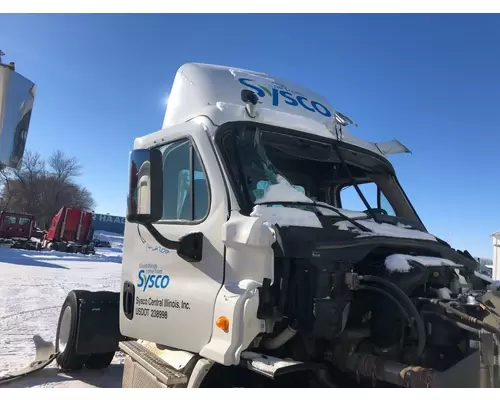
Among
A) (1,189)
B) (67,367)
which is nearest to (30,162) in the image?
(1,189)

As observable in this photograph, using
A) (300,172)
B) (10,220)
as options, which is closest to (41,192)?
(10,220)

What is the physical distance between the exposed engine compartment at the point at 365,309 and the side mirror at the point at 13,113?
2392 mm

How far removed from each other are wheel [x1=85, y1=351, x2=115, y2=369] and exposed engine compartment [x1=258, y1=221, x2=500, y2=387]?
10.1ft

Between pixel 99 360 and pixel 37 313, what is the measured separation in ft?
12.4

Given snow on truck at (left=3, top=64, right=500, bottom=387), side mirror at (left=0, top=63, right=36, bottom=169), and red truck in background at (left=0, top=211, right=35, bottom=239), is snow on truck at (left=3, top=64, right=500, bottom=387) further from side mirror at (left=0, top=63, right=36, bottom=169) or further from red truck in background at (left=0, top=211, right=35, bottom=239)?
red truck in background at (left=0, top=211, right=35, bottom=239)

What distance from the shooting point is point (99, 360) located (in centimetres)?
539

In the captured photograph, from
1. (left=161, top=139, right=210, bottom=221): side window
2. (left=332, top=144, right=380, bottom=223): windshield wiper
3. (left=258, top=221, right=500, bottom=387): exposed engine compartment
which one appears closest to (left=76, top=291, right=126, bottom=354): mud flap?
(left=161, top=139, right=210, bottom=221): side window

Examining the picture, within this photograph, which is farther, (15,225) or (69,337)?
(15,225)

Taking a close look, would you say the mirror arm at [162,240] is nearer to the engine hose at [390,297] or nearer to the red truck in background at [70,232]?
the engine hose at [390,297]

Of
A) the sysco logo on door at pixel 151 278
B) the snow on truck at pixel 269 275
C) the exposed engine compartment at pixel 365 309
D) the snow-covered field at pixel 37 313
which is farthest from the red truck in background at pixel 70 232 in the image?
the exposed engine compartment at pixel 365 309

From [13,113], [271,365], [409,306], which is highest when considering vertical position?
[13,113]

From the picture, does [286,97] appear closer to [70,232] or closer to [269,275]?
[269,275]

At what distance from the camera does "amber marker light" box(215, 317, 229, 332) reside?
9.37ft

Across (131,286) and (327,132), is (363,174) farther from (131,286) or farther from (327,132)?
(131,286)
